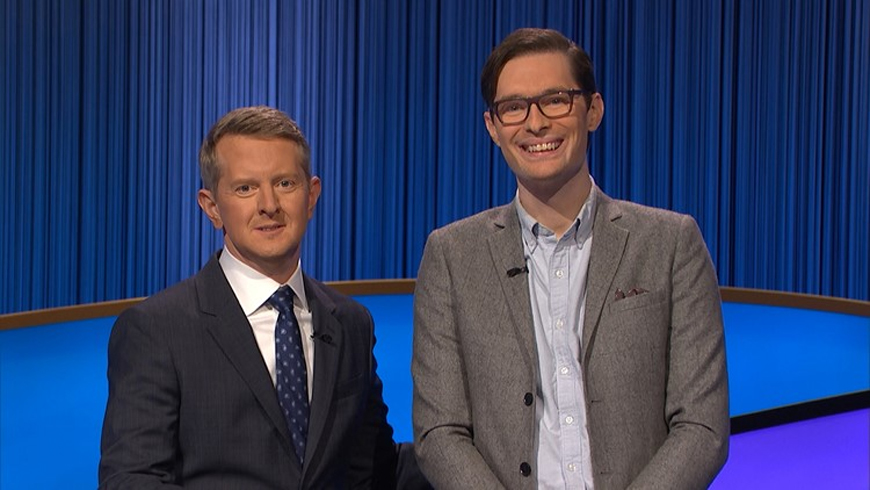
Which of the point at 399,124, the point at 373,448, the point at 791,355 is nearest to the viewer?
the point at 373,448

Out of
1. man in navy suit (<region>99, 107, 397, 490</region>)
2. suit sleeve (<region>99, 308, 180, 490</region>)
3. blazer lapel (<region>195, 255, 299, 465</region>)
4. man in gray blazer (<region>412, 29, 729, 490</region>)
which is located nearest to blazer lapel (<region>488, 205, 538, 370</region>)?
man in gray blazer (<region>412, 29, 729, 490</region>)

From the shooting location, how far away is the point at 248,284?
161 centimetres

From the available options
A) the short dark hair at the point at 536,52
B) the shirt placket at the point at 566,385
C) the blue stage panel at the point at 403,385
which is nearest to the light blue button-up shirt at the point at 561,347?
the shirt placket at the point at 566,385

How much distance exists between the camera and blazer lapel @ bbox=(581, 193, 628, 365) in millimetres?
1518

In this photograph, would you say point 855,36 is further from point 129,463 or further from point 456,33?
point 129,463

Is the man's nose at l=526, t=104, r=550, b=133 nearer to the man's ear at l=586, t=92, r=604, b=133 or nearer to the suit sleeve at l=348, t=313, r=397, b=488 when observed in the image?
the man's ear at l=586, t=92, r=604, b=133

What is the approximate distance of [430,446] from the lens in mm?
1539

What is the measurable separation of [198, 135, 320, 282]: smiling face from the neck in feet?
1.22

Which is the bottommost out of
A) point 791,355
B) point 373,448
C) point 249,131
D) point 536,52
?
point 791,355

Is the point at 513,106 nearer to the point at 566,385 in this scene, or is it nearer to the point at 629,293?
the point at 629,293

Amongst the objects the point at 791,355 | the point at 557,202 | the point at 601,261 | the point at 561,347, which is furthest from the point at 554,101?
the point at 791,355

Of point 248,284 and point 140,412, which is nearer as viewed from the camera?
point 140,412

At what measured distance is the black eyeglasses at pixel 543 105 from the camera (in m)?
1.57

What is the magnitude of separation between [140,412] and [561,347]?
0.65 metres
